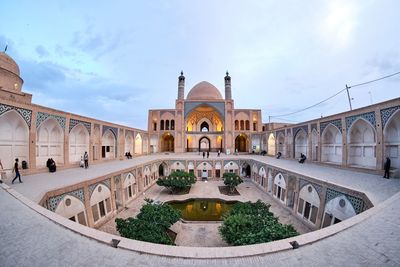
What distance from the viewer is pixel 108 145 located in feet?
42.8

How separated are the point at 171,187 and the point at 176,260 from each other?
9500 mm

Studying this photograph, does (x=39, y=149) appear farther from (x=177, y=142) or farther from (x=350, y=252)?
(x=177, y=142)

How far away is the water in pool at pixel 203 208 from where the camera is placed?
786 centimetres

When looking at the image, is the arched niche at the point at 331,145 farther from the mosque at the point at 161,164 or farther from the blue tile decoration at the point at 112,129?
the blue tile decoration at the point at 112,129

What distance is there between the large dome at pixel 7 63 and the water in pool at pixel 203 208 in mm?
11500

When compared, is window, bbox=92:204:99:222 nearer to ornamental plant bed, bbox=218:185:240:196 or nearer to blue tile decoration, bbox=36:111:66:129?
blue tile decoration, bbox=36:111:66:129

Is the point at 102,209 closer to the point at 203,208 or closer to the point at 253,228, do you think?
the point at 203,208

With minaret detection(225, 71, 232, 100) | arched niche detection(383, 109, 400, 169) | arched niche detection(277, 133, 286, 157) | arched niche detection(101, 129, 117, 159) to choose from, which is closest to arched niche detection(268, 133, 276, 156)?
arched niche detection(277, 133, 286, 157)

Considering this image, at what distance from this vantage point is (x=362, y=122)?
784 cm

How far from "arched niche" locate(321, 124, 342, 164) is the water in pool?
18.4 feet

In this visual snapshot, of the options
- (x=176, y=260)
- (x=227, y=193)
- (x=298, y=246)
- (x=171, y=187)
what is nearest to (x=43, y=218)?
(x=176, y=260)

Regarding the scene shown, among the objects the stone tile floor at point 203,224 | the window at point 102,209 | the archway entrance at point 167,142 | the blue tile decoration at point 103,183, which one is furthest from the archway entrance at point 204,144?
the window at point 102,209

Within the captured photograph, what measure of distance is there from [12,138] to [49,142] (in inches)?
61.4

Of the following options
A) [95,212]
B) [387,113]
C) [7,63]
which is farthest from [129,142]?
[387,113]
